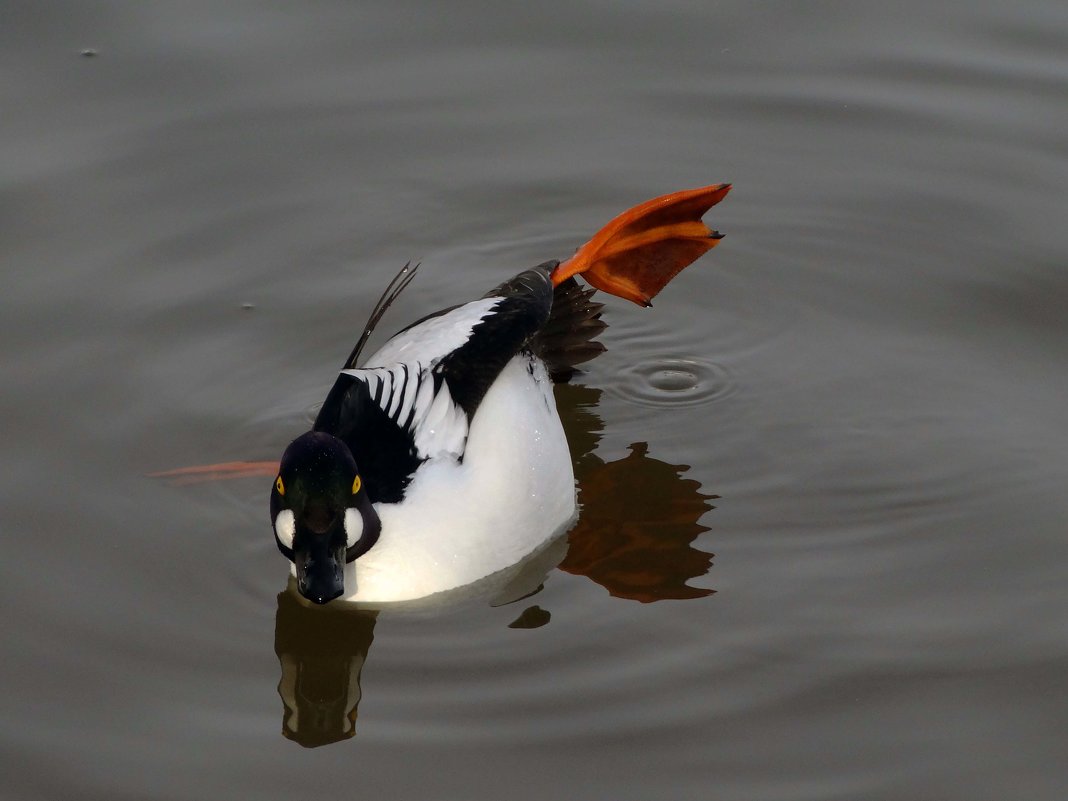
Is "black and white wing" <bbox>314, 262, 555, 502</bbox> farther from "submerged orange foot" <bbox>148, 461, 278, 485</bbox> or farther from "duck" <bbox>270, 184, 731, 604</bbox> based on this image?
"submerged orange foot" <bbox>148, 461, 278, 485</bbox>

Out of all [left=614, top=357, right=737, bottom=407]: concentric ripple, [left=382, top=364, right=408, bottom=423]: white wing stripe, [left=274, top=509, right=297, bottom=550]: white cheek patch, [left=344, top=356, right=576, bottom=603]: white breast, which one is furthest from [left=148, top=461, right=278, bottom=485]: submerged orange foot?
[left=614, top=357, right=737, bottom=407]: concentric ripple

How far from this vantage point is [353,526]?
5.96 meters

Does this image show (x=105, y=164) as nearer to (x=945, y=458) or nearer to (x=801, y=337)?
(x=801, y=337)

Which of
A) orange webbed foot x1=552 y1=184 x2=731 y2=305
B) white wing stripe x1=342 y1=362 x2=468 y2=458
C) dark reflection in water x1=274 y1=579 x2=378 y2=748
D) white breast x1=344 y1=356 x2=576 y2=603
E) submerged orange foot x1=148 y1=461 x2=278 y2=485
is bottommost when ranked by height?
dark reflection in water x1=274 y1=579 x2=378 y2=748

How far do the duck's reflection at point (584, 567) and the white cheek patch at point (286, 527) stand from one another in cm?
48

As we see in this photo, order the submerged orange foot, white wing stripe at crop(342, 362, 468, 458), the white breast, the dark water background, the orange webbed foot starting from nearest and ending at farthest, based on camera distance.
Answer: the dark water background, the white breast, white wing stripe at crop(342, 362, 468, 458), the submerged orange foot, the orange webbed foot

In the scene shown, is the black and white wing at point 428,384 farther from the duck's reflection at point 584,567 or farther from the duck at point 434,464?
the duck's reflection at point 584,567

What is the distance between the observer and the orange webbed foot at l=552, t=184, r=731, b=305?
7.60 metres

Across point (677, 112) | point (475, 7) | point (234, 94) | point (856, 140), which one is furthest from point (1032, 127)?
point (234, 94)

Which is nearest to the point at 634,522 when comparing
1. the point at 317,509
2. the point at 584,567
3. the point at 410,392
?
the point at 584,567

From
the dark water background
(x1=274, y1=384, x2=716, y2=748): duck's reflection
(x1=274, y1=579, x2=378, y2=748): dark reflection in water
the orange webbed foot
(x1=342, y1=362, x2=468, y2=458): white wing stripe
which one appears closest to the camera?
the dark water background

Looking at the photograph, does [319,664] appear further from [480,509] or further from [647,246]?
[647,246]

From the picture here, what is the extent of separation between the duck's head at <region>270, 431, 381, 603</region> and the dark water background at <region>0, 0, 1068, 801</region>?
44 centimetres

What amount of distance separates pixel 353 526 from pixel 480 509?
0.62 m
